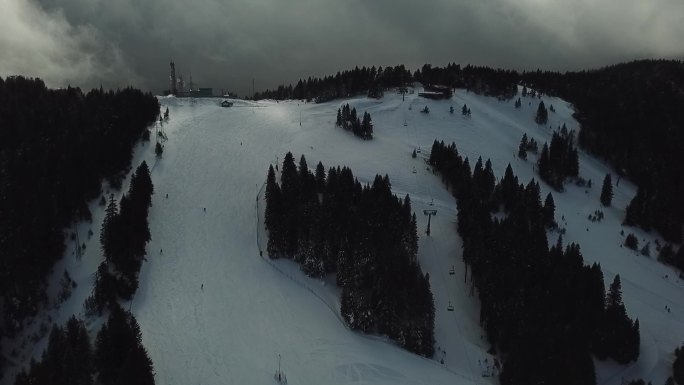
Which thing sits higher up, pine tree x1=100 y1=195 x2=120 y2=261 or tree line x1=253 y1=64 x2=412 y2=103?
tree line x1=253 y1=64 x2=412 y2=103

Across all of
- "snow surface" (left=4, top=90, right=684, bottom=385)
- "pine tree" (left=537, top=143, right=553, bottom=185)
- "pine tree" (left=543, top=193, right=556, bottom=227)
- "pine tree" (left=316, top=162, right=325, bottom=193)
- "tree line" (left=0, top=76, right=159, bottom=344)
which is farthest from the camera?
"pine tree" (left=537, top=143, right=553, bottom=185)

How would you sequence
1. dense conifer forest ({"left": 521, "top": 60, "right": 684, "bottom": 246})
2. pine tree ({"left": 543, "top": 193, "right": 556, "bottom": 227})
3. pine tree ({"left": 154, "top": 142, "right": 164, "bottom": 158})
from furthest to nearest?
dense conifer forest ({"left": 521, "top": 60, "right": 684, "bottom": 246}), pine tree ({"left": 154, "top": 142, "right": 164, "bottom": 158}), pine tree ({"left": 543, "top": 193, "right": 556, "bottom": 227})

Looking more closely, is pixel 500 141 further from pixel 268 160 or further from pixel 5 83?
pixel 5 83

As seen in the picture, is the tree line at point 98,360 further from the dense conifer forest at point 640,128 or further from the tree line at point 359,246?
the dense conifer forest at point 640,128

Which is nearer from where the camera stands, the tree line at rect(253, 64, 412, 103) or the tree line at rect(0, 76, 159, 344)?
the tree line at rect(0, 76, 159, 344)

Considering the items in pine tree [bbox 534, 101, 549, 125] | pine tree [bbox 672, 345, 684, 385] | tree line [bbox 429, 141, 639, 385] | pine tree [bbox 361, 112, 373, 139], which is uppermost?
pine tree [bbox 534, 101, 549, 125]

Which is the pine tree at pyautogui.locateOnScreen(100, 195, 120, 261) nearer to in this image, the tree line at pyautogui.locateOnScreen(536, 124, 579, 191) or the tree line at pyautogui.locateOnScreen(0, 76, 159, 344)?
the tree line at pyautogui.locateOnScreen(0, 76, 159, 344)

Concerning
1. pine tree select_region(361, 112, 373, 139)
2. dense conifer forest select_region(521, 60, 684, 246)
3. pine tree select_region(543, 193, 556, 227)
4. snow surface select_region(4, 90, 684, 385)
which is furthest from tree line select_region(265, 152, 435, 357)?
dense conifer forest select_region(521, 60, 684, 246)
